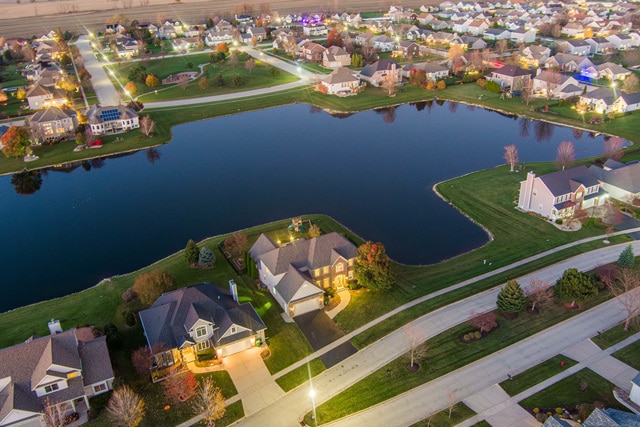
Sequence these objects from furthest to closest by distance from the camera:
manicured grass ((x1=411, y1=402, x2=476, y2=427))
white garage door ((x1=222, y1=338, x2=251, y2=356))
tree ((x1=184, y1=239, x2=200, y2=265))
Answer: tree ((x1=184, y1=239, x2=200, y2=265)) → white garage door ((x1=222, y1=338, x2=251, y2=356)) → manicured grass ((x1=411, y1=402, x2=476, y2=427))

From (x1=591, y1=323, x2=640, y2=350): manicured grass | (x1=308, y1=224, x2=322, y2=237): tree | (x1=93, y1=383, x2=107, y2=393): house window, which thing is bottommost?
(x1=591, y1=323, x2=640, y2=350): manicured grass

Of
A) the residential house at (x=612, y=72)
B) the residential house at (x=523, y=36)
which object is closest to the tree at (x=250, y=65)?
the residential house at (x=612, y=72)

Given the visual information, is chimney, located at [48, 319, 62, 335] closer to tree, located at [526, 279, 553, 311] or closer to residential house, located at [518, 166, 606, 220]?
tree, located at [526, 279, 553, 311]

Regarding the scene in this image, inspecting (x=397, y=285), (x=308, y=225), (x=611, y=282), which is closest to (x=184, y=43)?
(x=308, y=225)

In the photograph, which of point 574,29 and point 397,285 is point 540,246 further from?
point 574,29

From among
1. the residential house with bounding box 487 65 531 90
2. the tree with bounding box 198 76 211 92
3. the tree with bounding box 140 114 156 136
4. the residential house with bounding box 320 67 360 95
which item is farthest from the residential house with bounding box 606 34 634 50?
the tree with bounding box 140 114 156 136

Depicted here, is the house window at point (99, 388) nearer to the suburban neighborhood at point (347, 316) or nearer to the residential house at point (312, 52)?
the suburban neighborhood at point (347, 316)

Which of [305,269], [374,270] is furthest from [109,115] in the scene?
[374,270]
